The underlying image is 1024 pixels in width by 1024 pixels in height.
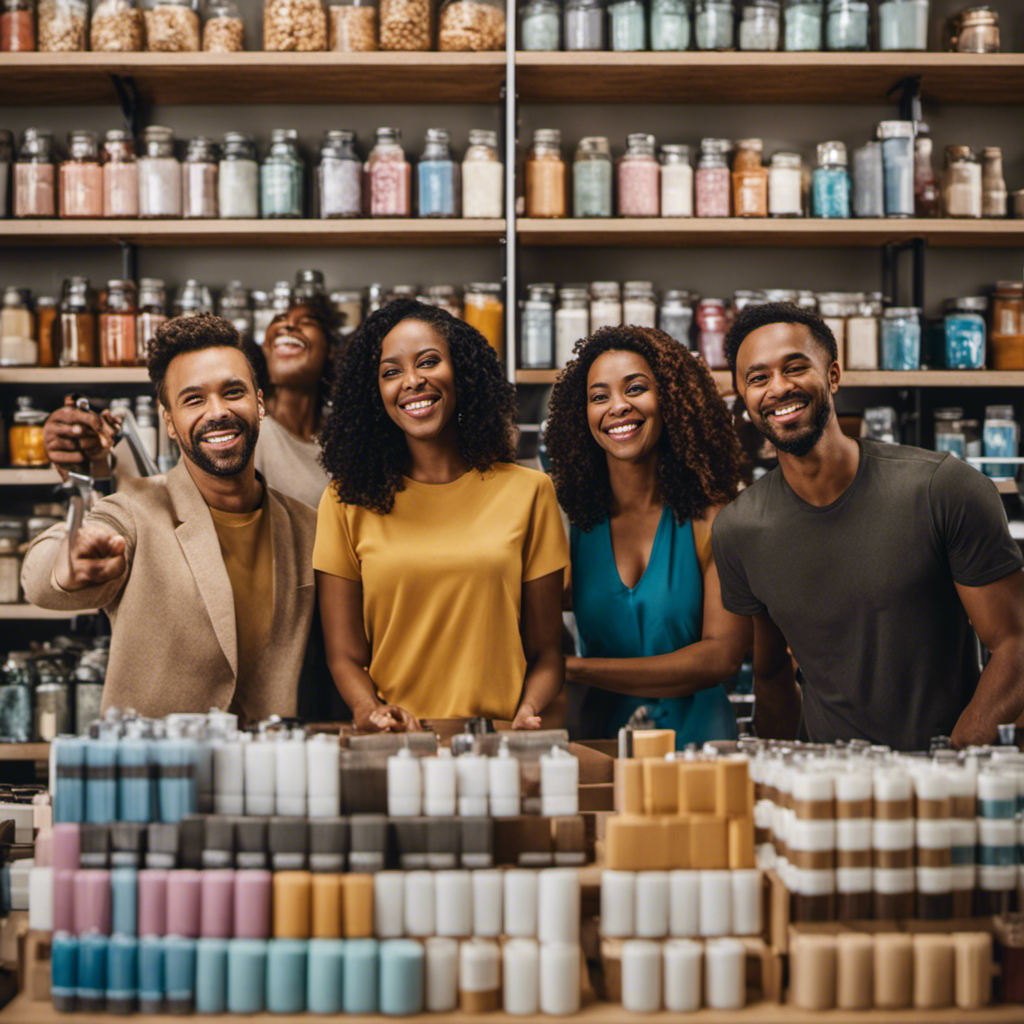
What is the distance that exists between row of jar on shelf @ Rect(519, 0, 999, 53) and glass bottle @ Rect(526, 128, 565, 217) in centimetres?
21

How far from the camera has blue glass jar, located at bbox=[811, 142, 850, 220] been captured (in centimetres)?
258

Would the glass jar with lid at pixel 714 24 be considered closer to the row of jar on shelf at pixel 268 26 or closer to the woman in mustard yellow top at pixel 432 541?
the row of jar on shelf at pixel 268 26

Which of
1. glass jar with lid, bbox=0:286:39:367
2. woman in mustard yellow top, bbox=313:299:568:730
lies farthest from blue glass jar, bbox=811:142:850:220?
glass jar with lid, bbox=0:286:39:367

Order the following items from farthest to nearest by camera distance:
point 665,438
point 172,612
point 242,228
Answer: point 242,228, point 665,438, point 172,612

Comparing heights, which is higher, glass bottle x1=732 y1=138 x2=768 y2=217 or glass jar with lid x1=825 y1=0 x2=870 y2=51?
glass jar with lid x1=825 y1=0 x2=870 y2=51

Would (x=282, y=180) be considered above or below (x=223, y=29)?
below

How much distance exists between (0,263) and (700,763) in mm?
2540

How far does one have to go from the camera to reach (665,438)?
74.2 inches

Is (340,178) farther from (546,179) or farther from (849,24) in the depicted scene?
(849,24)

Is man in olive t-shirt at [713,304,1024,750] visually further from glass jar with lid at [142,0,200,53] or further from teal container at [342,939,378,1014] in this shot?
glass jar with lid at [142,0,200,53]

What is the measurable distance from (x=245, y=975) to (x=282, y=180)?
204 cm

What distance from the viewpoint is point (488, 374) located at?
1.83 meters

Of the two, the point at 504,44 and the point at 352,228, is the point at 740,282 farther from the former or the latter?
the point at 352,228

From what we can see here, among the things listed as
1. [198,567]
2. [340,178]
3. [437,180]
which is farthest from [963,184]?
[198,567]
